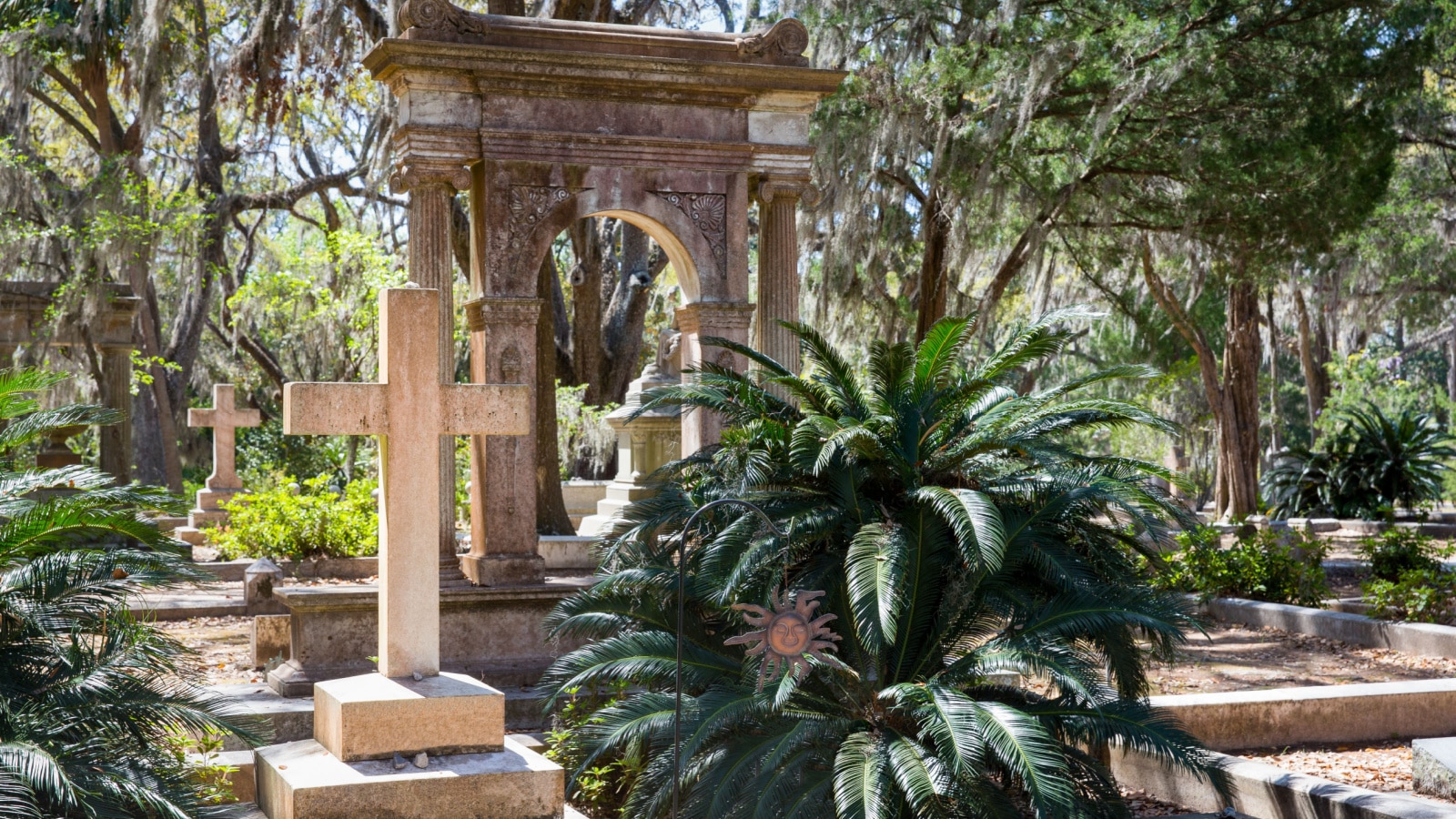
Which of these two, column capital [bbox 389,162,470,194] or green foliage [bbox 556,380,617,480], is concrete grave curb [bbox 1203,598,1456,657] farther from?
green foliage [bbox 556,380,617,480]

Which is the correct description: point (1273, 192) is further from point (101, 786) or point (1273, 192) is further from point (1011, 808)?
point (101, 786)

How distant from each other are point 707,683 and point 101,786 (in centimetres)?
287

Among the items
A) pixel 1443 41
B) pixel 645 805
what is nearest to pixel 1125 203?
pixel 1443 41

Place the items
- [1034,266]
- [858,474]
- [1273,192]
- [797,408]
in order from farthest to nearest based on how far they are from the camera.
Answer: [1034,266] → [1273,192] → [797,408] → [858,474]

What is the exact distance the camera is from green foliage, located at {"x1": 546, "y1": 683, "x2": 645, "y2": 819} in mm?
6559

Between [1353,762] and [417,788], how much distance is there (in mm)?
5592

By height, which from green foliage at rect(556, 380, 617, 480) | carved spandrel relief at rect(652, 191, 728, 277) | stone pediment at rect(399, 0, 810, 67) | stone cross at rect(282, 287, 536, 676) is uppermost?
stone pediment at rect(399, 0, 810, 67)

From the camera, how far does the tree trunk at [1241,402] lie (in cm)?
2052

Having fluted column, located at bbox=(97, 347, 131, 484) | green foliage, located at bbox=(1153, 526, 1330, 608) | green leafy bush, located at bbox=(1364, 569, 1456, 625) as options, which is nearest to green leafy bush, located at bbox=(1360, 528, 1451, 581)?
green foliage, located at bbox=(1153, 526, 1330, 608)

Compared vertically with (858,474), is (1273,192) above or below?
above

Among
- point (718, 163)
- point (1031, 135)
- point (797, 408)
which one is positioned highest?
point (1031, 135)

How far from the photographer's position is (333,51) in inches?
645

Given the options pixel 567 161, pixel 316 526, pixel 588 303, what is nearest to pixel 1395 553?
pixel 567 161

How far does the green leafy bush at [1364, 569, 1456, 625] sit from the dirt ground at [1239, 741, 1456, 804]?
3.45m
